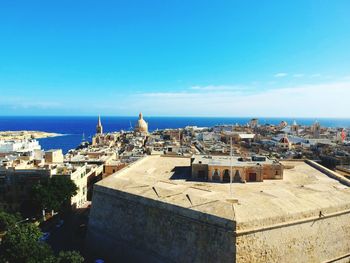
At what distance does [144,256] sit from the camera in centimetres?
2002

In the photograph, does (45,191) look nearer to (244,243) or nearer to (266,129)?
(244,243)

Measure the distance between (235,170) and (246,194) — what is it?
14.1 feet

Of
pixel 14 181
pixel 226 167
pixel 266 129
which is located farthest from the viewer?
pixel 266 129

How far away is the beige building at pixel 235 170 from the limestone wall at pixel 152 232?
685 cm

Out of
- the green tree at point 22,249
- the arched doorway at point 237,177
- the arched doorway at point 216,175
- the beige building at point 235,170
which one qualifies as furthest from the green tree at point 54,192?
the arched doorway at point 237,177

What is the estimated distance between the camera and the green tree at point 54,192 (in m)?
27.8

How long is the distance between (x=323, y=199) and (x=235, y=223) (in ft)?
24.2

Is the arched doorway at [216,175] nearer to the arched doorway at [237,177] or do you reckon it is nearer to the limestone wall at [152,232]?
the arched doorway at [237,177]

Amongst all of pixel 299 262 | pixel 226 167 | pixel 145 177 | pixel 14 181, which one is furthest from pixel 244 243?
pixel 14 181

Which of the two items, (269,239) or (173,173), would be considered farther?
(173,173)

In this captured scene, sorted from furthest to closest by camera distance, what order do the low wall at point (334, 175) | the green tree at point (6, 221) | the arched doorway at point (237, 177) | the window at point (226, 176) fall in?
the window at point (226, 176), the arched doorway at point (237, 177), the low wall at point (334, 175), the green tree at point (6, 221)

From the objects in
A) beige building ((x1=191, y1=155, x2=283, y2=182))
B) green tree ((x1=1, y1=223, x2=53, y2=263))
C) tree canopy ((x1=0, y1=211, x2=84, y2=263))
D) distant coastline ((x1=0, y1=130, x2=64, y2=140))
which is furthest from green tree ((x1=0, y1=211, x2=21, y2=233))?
distant coastline ((x1=0, y1=130, x2=64, y2=140))

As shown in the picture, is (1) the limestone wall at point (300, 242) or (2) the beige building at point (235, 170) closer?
(1) the limestone wall at point (300, 242)

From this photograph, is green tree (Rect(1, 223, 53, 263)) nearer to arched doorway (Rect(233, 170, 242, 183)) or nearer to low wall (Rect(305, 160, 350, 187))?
arched doorway (Rect(233, 170, 242, 183))
